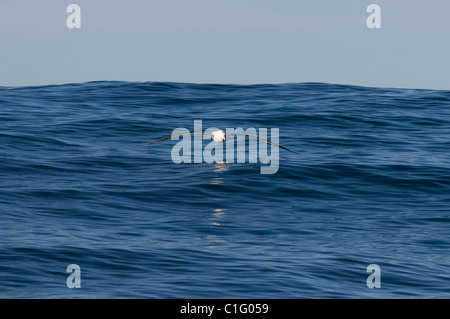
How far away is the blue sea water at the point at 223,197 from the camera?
17.9m

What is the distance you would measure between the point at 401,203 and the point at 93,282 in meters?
12.8

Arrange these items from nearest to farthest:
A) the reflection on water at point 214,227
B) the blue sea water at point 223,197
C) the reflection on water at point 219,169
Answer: the blue sea water at point 223,197
the reflection on water at point 214,227
the reflection on water at point 219,169

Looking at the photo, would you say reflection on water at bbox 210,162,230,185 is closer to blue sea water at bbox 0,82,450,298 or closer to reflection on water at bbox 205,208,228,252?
blue sea water at bbox 0,82,450,298

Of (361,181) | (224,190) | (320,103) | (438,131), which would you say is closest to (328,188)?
(361,181)

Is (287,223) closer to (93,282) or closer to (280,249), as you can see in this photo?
(280,249)

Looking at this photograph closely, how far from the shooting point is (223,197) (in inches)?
1017

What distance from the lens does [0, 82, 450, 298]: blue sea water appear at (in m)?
17.9

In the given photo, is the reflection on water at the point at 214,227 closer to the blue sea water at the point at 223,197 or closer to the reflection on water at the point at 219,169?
the blue sea water at the point at 223,197

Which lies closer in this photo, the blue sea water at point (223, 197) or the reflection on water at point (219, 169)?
the blue sea water at point (223, 197)

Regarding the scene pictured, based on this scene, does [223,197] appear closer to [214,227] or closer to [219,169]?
[214,227]

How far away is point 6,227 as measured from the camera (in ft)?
69.3

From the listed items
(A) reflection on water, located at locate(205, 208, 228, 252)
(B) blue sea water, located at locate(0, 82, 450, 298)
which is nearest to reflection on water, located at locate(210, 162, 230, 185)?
(B) blue sea water, located at locate(0, 82, 450, 298)

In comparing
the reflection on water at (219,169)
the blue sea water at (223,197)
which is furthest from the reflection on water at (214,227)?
the reflection on water at (219,169)

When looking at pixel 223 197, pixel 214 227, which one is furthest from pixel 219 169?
pixel 214 227
